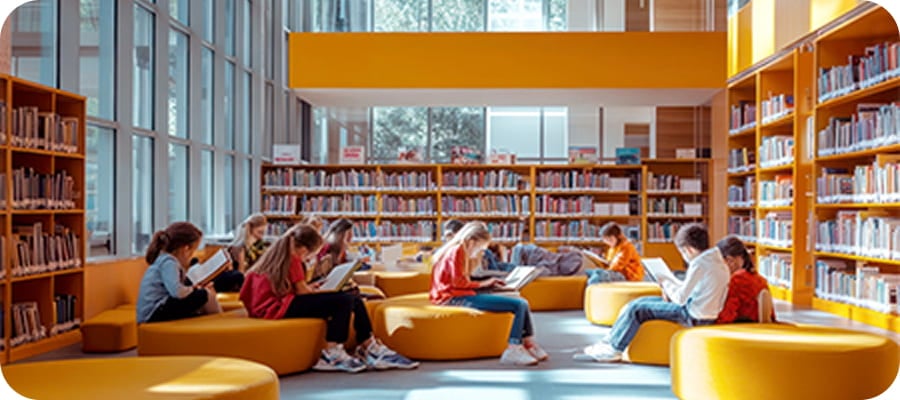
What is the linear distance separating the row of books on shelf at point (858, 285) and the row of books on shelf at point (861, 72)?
159cm

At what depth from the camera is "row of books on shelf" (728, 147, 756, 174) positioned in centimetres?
1126

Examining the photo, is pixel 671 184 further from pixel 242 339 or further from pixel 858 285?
pixel 242 339

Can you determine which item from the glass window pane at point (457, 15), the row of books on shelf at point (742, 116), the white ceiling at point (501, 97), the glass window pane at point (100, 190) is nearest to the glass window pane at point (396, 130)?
the glass window pane at point (457, 15)

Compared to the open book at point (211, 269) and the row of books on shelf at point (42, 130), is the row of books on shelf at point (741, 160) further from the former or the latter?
the row of books on shelf at point (42, 130)

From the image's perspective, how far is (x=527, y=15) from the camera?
727 inches

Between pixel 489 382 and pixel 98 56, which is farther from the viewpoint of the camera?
pixel 98 56

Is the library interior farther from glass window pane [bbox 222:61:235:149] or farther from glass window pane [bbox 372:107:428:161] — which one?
glass window pane [bbox 372:107:428:161]

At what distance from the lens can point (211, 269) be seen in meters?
5.96

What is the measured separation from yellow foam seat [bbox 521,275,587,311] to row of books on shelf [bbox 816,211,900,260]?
7.94ft

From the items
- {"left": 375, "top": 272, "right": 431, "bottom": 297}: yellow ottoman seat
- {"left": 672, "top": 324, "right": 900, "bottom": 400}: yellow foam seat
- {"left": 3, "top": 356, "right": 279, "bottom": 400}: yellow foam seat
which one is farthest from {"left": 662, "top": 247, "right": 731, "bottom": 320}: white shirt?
{"left": 375, "top": 272, "right": 431, "bottom": 297}: yellow ottoman seat

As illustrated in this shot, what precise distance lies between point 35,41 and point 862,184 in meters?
6.91

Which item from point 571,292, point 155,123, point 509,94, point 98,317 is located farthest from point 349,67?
point 98,317

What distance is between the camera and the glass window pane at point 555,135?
58.6 ft

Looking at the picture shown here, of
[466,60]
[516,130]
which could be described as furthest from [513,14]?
[466,60]
